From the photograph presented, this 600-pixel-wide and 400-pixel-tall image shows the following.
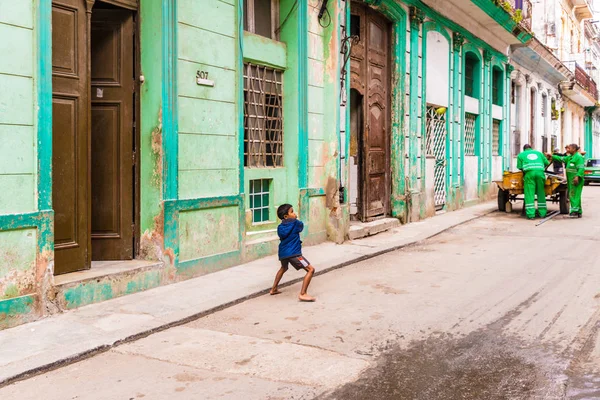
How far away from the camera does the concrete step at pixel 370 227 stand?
11258 millimetres

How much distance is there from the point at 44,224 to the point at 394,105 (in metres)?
8.93

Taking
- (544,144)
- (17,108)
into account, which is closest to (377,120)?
(17,108)

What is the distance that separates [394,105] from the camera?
44.6ft

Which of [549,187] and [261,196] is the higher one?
[549,187]

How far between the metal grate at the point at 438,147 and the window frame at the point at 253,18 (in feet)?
20.4

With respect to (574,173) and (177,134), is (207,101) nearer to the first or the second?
(177,134)

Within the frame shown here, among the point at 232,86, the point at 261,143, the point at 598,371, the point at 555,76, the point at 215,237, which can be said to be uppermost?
the point at 555,76

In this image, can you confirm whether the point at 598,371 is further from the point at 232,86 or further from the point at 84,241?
the point at 232,86

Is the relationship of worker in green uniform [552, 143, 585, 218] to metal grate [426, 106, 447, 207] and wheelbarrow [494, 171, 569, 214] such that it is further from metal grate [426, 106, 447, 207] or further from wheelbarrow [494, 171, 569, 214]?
metal grate [426, 106, 447, 207]

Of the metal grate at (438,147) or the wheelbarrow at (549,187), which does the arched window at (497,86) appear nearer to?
the metal grate at (438,147)

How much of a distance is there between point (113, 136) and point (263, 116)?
2.69 m

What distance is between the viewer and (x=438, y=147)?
16.1 m

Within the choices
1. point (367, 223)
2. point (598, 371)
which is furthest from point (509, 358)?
point (367, 223)

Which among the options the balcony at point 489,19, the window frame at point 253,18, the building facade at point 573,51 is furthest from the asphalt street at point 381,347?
the building facade at point 573,51
